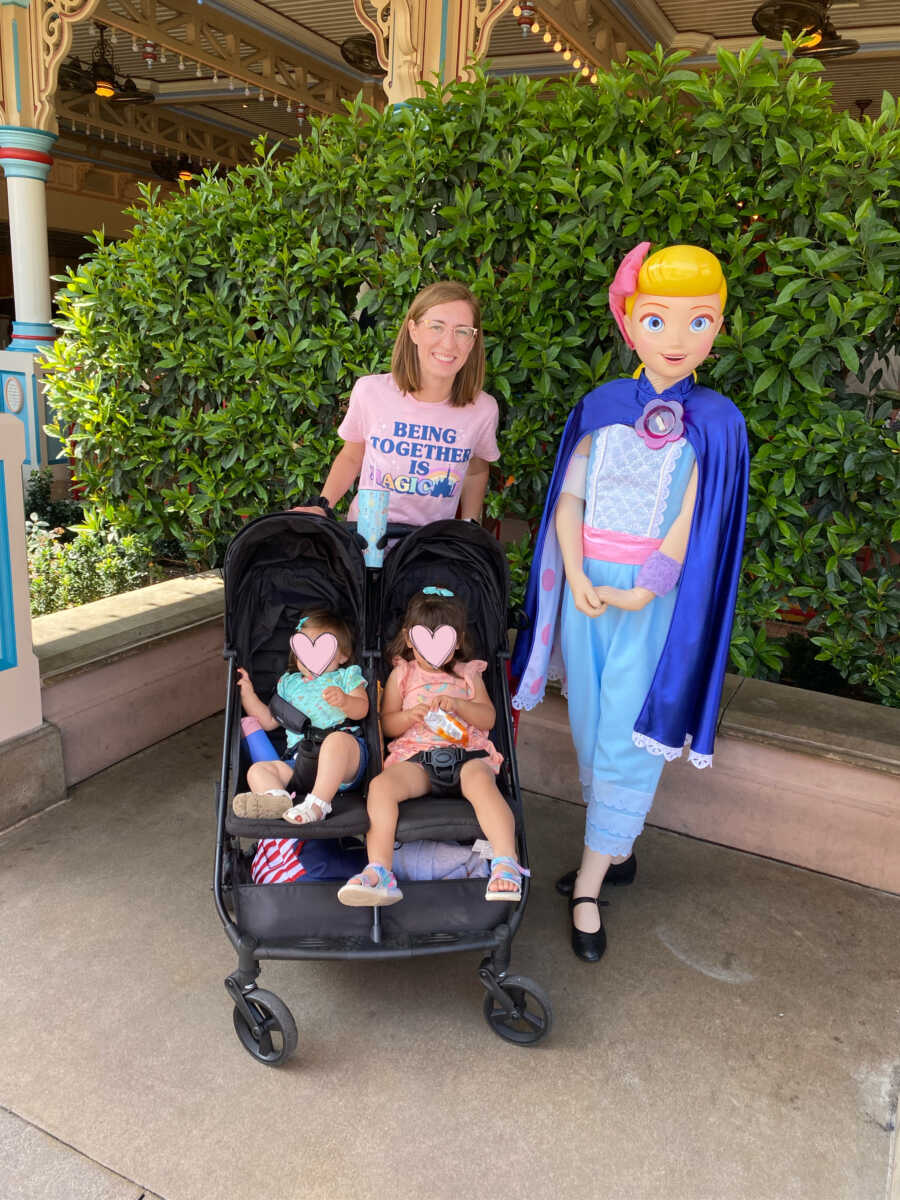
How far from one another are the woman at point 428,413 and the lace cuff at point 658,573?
707 mm

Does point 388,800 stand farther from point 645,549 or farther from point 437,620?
point 645,549

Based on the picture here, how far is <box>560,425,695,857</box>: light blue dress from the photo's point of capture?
238 centimetres

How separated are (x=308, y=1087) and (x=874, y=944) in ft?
5.58

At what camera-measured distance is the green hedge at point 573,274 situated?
9.23 ft

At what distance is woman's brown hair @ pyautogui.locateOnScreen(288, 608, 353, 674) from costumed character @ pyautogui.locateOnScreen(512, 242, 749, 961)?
1.95 feet

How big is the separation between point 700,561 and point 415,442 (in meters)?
0.91

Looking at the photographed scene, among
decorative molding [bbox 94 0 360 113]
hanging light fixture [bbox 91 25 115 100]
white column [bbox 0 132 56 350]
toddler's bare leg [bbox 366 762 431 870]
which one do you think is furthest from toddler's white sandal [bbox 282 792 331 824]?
hanging light fixture [bbox 91 25 115 100]

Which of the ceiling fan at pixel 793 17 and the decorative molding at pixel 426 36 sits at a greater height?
the ceiling fan at pixel 793 17

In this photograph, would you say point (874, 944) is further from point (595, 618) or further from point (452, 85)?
point (452, 85)

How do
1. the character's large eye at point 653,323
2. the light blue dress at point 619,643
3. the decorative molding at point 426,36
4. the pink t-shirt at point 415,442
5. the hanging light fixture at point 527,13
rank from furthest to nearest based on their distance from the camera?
the hanging light fixture at point 527,13
the decorative molding at point 426,36
the pink t-shirt at point 415,442
the light blue dress at point 619,643
the character's large eye at point 653,323

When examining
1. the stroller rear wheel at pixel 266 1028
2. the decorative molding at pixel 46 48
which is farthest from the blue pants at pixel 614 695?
the decorative molding at pixel 46 48

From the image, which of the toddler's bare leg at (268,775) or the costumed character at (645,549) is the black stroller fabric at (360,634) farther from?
the costumed character at (645,549)

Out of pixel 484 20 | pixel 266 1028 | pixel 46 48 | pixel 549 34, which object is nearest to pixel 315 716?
pixel 266 1028

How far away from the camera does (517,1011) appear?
2.19 meters
